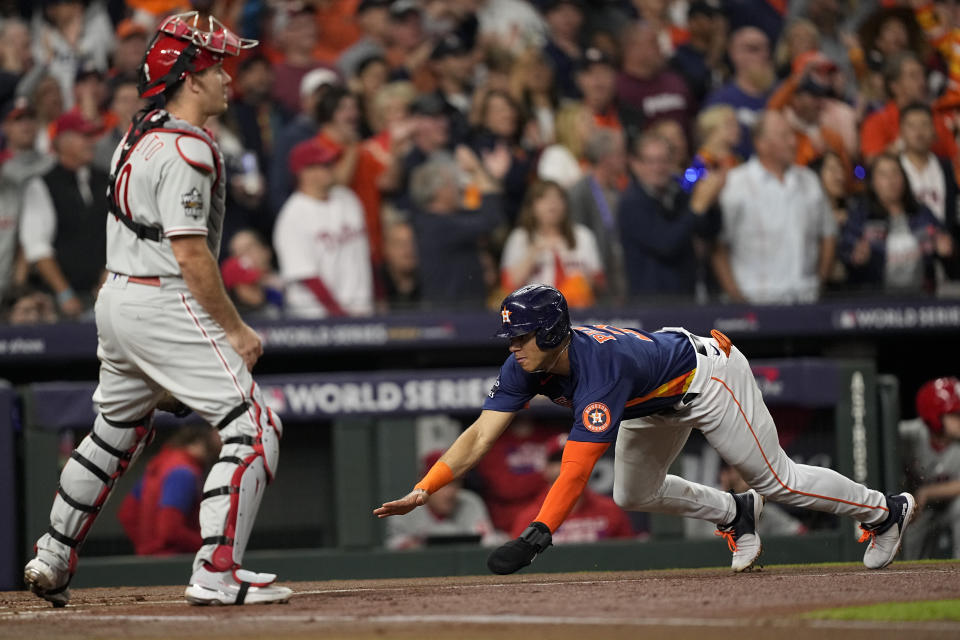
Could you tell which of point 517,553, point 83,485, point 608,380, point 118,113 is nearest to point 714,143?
point 118,113

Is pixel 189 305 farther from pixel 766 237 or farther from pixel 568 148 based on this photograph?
pixel 766 237

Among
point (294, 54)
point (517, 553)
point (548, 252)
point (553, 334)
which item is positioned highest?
point (294, 54)

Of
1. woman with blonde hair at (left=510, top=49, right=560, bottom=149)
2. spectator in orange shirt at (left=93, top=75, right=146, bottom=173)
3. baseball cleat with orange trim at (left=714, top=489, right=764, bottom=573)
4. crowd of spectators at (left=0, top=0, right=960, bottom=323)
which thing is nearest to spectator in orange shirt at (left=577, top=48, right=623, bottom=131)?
crowd of spectators at (left=0, top=0, right=960, bottom=323)

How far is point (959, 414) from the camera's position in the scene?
25.5 feet

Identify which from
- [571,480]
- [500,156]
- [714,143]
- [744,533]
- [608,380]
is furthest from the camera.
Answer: [714,143]

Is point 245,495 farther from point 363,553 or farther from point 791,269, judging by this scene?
point 791,269

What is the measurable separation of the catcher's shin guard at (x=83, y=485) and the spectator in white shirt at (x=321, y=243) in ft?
12.4

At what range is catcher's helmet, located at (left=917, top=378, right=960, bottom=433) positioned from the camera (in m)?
7.80

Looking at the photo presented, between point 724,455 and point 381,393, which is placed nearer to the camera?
point 724,455

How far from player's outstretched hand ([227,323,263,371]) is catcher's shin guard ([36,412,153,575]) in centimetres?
55

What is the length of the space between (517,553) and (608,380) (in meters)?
0.72

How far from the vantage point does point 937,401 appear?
25.8 feet

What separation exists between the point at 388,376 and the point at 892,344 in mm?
3640

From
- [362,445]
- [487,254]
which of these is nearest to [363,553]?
[362,445]
